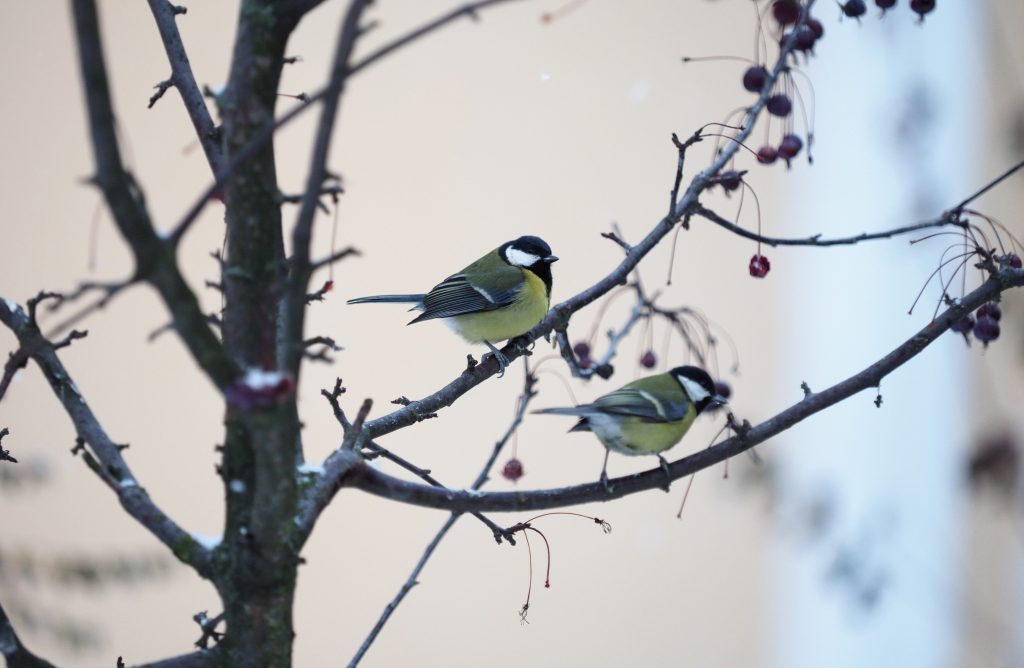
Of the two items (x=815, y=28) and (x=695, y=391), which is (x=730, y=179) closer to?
(x=815, y=28)

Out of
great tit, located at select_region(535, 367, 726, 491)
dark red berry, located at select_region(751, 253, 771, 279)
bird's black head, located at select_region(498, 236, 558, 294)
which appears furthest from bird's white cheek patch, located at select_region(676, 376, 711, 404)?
bird's black head, located at select_region(498, 236, 558, 294)

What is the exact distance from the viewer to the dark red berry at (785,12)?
112 cm

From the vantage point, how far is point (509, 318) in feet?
5.39

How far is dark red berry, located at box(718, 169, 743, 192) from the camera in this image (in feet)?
3.42

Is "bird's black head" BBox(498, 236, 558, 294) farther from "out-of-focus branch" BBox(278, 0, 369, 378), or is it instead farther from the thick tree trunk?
"out-of-focus branch" BBox(278, 0, 369, 378)

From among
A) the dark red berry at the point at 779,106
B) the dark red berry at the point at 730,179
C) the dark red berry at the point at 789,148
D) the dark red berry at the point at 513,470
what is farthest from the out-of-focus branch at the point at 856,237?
the dark red berry at the point at 513,470

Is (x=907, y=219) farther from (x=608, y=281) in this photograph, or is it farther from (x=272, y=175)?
(x=272, y=175)

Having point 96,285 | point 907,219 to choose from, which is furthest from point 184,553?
point 907,219

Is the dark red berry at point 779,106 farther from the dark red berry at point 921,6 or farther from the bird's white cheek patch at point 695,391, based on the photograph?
the bird's white cheek patch at point 695,391

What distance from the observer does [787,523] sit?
5.49ft

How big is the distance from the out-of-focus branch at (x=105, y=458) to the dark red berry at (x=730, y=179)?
71cm

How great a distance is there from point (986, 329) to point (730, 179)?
0.34m

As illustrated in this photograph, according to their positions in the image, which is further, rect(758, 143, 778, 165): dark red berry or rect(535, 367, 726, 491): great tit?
rect(535, 367, 726, 491): great tit

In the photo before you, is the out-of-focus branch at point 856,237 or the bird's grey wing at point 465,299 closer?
the out-of-focus branch at point 856,237
